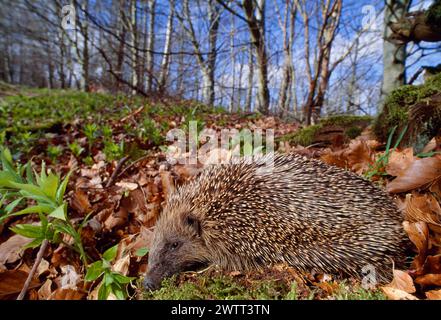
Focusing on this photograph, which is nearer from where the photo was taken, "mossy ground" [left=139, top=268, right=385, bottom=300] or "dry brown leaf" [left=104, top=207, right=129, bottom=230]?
"mossy ground" [left=139, top=268, right=385, bottom=300]

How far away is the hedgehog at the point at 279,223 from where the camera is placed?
208 cm

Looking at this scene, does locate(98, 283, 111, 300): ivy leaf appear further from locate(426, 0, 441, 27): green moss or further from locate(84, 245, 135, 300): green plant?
locate(426, 0, 441, 27): green moss

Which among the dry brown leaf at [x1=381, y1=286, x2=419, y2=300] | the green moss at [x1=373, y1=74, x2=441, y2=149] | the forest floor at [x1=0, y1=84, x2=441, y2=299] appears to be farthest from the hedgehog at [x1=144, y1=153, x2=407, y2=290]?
the green moss at [x1=373, y1=74, x2=441, y2=149]

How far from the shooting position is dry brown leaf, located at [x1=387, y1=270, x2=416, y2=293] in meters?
1.66

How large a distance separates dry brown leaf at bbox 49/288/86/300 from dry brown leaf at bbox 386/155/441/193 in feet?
9.16

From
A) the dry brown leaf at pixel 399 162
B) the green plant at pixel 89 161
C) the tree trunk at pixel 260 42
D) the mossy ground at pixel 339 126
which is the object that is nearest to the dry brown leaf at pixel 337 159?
the dry brown leaf at pixel 399 162

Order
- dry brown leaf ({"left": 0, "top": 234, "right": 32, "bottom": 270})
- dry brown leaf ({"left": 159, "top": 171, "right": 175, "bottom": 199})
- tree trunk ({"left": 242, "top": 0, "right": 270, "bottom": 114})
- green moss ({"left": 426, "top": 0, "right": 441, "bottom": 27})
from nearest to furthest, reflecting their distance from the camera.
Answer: dry brown leaf ({"left": 0, "top": 234, "right": 32, "bottom": 270}) → dry brown leaf ({"left": 159, "top": 171, "right": 175, "bottom": 199}) → green moss ({"left": 426, "top": 0, "right": 441, "bottom": 27}) → tree trunk ({"left": 242, "top": 0, "right": 270, "bottom": 114})

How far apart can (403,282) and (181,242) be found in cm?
174

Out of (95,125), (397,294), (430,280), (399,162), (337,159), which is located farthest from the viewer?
(95,125)

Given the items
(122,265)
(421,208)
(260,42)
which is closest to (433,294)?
(421,208)

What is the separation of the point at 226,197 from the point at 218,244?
1.40ft

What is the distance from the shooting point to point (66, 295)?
1992 millimetres

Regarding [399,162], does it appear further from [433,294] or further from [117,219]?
[117,219]
